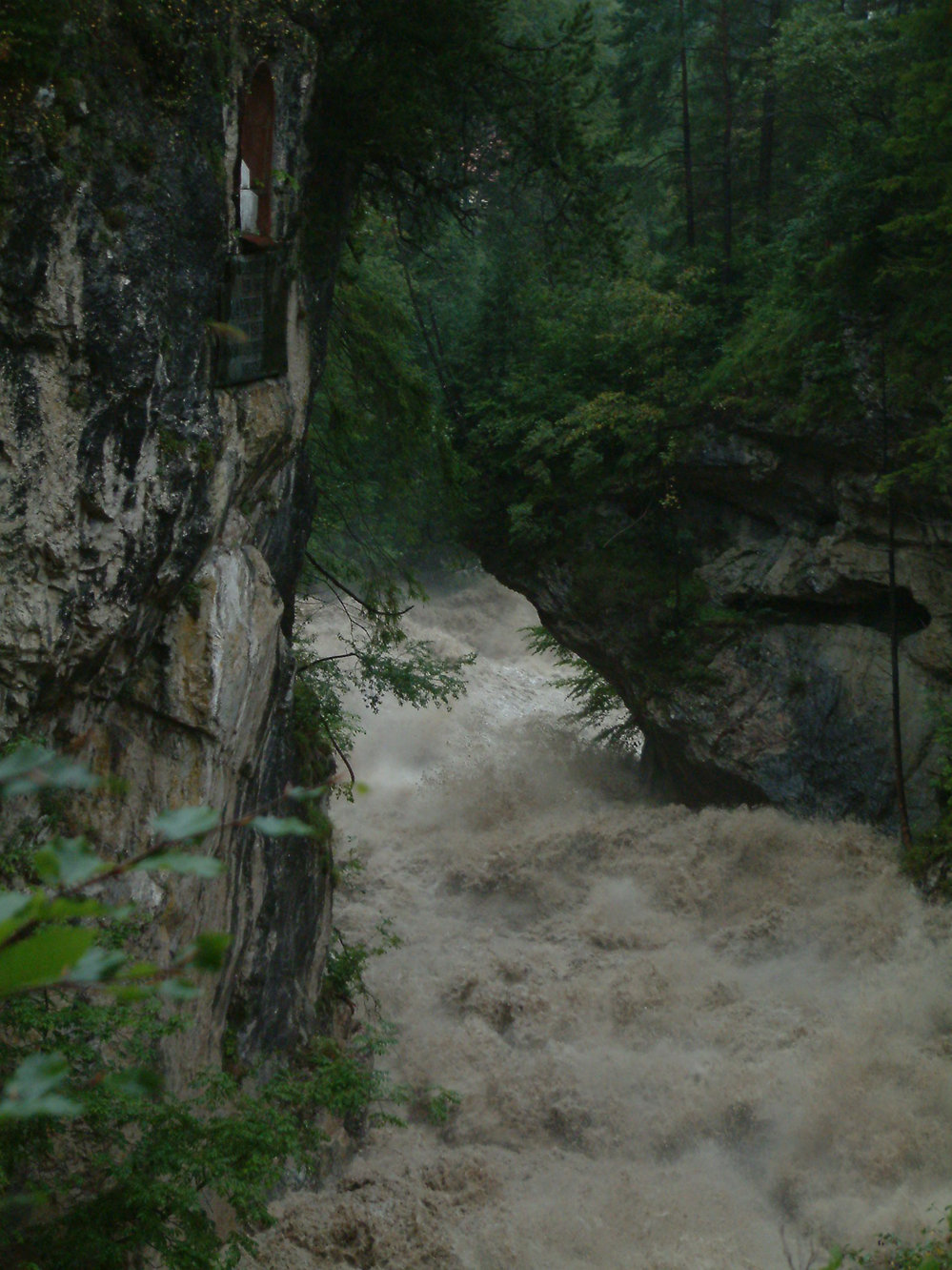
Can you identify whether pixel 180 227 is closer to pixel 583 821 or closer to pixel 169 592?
pixel 169 592

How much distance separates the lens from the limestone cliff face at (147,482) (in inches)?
201

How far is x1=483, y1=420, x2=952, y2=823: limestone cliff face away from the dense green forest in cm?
25

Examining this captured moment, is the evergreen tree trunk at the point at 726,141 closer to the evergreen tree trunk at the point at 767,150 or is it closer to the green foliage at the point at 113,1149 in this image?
the evergreen tree trunk at the point at 767,150

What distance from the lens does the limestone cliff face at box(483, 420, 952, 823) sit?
511 inches

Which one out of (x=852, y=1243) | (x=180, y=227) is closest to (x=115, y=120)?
(x=180, y=227)

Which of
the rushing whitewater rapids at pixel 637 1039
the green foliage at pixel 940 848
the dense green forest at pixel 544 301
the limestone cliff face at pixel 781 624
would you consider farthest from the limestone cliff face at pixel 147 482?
the limestone cliff face at pixel 781 624

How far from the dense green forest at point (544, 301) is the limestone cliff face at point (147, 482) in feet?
1.38

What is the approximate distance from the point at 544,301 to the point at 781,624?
258 inches

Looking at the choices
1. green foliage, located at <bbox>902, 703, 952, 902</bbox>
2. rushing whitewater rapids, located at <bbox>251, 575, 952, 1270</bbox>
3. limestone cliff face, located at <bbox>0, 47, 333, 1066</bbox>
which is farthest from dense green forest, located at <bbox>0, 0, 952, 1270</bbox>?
green foliage, located at <bbox>902, 703, 952, 902</bbox>

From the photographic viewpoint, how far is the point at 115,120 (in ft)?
18.6

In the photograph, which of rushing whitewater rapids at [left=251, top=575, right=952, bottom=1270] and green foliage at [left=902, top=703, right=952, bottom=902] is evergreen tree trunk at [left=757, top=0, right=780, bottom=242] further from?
rushing whitewater rapids at [left=251, top=575, right=952, bottom=1270]

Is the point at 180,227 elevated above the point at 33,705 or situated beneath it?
elevated above

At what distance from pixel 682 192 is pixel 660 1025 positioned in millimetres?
13821

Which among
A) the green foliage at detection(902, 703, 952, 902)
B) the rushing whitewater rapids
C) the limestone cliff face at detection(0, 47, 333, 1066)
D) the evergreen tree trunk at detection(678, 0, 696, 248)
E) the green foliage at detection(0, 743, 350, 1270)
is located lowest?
the rushing whitewater rapids
